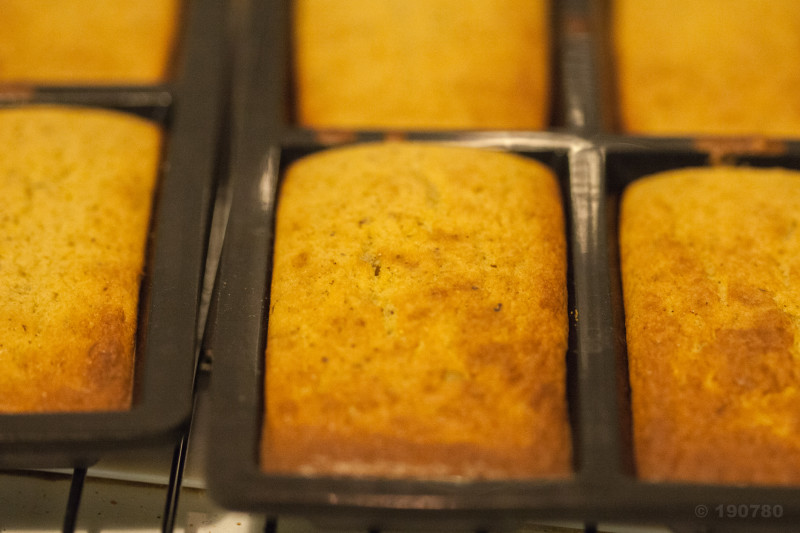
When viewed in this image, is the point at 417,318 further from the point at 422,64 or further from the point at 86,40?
the point at 86,40

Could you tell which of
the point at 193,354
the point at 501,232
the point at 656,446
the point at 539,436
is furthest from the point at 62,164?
the point at 656,446

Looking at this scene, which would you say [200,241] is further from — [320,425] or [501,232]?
[501,232]

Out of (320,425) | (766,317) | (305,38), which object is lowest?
(320,425)

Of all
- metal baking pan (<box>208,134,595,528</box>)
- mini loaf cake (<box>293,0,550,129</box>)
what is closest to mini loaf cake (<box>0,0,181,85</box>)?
mini loaf cake (<box>293,0,550,129</box>)

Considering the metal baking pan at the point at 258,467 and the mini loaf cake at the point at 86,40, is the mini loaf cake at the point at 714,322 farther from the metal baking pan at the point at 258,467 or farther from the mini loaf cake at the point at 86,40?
the mini loaf cake at the point at 86,40

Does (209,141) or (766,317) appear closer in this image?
(766,317)

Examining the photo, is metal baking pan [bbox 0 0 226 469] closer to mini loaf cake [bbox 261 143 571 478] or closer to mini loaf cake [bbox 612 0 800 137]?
mini loaf cake [bbox 261 143 571 478]

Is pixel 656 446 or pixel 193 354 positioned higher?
pixel 193 354
